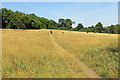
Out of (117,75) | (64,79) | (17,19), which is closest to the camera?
(64,79)

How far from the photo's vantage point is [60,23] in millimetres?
147500

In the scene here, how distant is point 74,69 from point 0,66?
516 centimetres

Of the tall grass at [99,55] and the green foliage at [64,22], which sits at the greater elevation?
the green foliage at [64,22]

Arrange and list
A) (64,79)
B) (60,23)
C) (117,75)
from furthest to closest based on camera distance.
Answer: (60,23) → (117,75) → (64,79)

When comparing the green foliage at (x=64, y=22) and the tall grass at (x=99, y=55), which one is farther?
the green foliage at (x=64, y=22)

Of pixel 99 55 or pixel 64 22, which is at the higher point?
pixel 64 22

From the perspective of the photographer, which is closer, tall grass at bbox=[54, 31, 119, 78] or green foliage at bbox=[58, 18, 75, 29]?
tall grass at bbox=[54, 31, 119, 78]

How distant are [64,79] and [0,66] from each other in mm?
4750

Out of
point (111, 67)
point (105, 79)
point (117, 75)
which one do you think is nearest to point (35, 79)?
point (105, 79)

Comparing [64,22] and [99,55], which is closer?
[99,55]

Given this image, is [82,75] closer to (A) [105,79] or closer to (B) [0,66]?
(A) [105,79]

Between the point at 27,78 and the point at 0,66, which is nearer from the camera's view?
the point at 27,78

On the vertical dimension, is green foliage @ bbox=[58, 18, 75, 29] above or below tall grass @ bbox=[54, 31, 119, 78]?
above

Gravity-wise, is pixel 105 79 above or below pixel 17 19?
below
